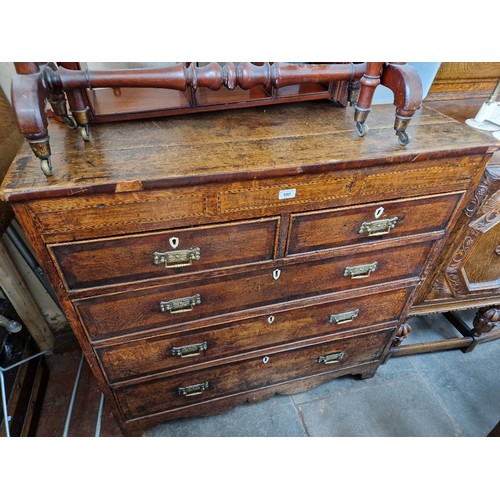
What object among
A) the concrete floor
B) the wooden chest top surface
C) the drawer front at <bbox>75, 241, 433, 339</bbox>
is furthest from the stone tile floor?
the wooden chest top surface

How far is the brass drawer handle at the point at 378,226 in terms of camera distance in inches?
45.0

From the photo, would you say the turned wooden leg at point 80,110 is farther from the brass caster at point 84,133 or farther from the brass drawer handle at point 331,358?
the brass drawer handle at point 331,358

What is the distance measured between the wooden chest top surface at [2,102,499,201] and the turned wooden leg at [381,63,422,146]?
0.07 metres

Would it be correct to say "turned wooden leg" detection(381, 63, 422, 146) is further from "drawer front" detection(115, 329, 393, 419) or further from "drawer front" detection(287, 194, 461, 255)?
"drawer front" detection(115, 329, 393, 419)

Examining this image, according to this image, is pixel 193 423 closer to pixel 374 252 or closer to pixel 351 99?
pixel 374 252

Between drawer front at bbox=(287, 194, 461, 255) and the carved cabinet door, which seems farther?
the carved cabinet door

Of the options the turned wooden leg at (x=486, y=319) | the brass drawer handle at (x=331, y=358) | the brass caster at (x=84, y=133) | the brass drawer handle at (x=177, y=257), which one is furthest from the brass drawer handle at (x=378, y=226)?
the turned wooden leg at (x=486, y=319)

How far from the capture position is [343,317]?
1423 mm

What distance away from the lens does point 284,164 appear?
3.01ft

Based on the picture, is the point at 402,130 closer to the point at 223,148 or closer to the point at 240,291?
the point at 223,148

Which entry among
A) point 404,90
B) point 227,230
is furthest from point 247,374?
point 404,90

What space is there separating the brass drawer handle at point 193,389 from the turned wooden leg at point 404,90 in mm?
1165

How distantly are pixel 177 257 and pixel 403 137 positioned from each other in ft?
2.41

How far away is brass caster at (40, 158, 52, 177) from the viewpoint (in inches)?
31.9
